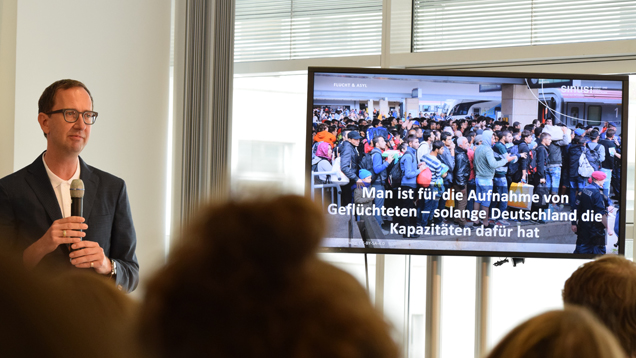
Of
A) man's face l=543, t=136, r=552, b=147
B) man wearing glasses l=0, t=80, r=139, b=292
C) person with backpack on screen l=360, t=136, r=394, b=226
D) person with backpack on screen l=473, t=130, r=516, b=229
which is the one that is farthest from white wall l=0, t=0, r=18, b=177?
man's face l=543, t=136, r=552, b=147

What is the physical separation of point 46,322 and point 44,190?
6.34ft

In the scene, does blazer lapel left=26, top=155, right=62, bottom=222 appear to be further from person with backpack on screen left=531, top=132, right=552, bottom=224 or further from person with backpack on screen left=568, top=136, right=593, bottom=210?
person with backpack on screen left=568, top=136, right=593, bottom=210

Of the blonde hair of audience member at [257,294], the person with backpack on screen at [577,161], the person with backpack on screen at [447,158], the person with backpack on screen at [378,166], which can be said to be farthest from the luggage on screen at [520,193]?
the blonde hair of audience member at [257,294]

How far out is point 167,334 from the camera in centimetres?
43

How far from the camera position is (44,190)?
7.15 feet

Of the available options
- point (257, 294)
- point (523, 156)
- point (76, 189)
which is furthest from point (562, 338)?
point (523, 156)

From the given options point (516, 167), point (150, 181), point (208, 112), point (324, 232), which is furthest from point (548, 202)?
point (324, 232)

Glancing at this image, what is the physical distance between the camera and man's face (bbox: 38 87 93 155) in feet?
7.20

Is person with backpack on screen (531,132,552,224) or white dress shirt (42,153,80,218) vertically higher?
person with backpack on screen (531,132,552,224)

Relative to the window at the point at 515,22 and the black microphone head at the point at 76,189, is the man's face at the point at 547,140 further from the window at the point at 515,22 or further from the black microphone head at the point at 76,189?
the black microphone head at the point at 76,189

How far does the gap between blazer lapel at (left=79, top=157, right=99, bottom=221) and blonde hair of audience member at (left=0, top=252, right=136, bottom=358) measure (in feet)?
6.13

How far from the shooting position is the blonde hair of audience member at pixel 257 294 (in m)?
0.41

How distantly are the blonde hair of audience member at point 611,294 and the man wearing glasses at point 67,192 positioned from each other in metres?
1.48

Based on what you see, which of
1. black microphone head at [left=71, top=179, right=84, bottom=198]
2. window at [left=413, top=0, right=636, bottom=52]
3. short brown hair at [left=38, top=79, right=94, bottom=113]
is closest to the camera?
black microphone head at [left=71, top=179, right=84, bottom=198]
